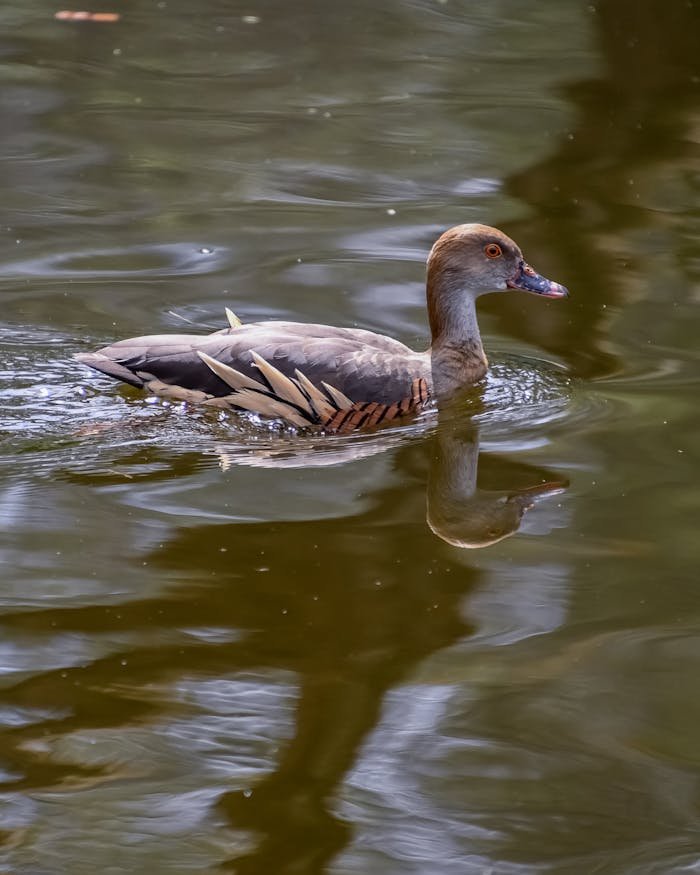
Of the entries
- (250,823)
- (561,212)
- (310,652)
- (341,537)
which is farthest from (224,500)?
(561,212)

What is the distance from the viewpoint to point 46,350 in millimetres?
7457

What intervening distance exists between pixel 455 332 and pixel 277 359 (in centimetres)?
100

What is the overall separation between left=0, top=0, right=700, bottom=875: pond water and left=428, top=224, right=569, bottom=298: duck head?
1.38 ft

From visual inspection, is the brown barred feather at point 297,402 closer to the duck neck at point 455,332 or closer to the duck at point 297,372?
the duck at point 297,372

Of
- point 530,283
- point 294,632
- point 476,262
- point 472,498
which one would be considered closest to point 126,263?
point 476,262

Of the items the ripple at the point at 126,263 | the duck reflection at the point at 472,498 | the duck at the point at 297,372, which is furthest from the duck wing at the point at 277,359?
the ripple at the point at 126,263

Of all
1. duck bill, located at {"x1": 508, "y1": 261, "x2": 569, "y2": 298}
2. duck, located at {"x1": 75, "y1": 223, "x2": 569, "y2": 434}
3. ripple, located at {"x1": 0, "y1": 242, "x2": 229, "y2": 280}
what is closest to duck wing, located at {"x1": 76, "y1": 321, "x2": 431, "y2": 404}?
duck, located at {"x1": 75, "y1": 223, "x2": 569, "y2": 434}

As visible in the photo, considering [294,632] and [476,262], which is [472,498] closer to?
[294,632]

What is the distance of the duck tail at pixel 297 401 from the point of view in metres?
6.63

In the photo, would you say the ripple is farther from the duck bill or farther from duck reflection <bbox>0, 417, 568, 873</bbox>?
duck reflection <bbox>0, 417, 568, 873</bbox>

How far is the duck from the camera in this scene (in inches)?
262

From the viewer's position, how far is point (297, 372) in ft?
21.7

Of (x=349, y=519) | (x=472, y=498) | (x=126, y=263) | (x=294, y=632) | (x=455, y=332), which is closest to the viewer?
(x=294, y=632)

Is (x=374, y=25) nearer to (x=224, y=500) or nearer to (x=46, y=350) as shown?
(x=46, y=350)
